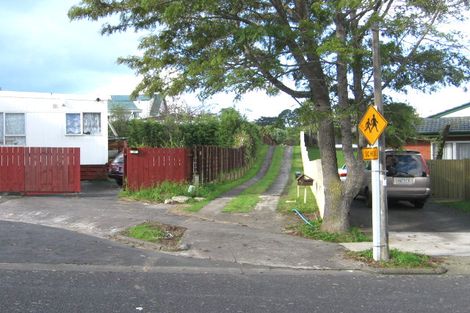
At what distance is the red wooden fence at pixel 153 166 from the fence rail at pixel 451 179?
9.37 metres

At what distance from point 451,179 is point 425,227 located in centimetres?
732

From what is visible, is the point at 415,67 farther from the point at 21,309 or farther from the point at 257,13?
the point at 21,309

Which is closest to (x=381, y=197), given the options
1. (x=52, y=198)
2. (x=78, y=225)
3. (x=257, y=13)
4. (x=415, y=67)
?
(x=415, y=67)

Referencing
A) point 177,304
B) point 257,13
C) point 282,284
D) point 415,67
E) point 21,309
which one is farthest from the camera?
point 257,13

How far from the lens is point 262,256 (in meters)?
9.45

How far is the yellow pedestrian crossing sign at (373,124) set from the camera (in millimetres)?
9109

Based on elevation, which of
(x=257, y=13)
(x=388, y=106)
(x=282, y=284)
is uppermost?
(x=257, y=13)

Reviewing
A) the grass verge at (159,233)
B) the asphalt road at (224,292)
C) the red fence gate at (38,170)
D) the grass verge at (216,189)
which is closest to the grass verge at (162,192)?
the grass verge at (216,189)

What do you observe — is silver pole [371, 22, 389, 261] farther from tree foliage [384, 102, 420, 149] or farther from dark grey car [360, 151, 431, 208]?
dark grey car [360, 151, 431, 208]

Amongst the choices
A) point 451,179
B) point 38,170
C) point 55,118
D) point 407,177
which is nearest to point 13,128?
point 55,118

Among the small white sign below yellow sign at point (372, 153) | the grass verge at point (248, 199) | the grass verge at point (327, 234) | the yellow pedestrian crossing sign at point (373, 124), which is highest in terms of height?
the yellow pedestrian crossing sign at point (373, 124)

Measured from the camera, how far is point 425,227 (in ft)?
42.5

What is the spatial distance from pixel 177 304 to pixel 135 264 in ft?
8.30

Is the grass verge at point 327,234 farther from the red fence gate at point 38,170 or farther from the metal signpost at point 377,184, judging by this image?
the red fence gate at point 38,170
